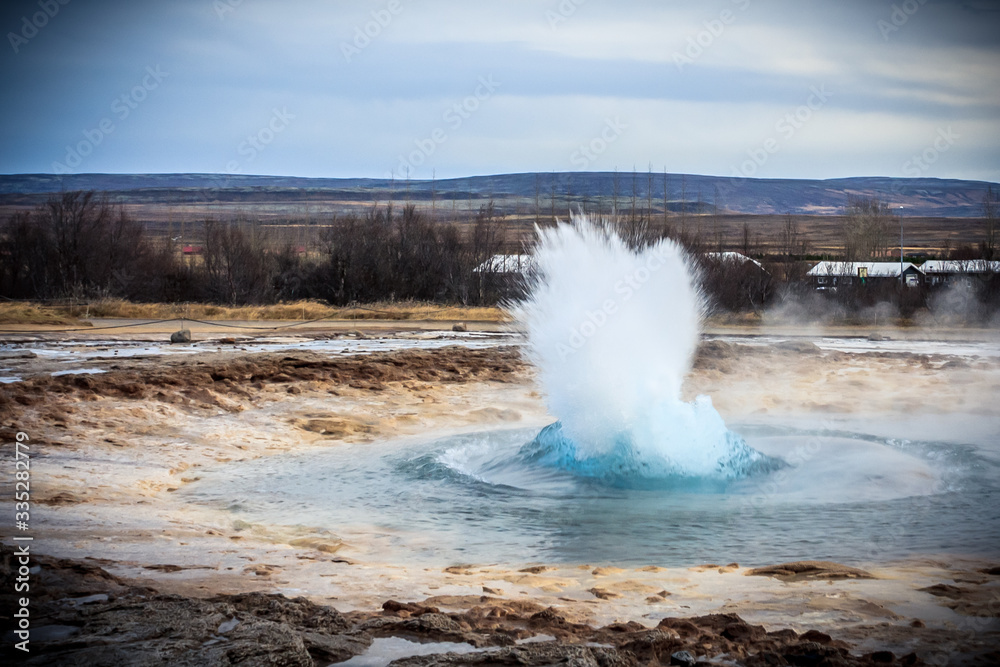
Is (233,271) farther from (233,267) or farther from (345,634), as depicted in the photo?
(345,634)

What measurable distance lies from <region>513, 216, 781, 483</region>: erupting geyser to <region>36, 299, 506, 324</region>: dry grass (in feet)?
79.3

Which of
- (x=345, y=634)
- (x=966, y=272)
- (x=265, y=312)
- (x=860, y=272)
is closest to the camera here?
(x=345, y=634)

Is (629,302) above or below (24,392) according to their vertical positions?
above

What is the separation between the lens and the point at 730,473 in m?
9.80

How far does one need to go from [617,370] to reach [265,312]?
94.0 ft

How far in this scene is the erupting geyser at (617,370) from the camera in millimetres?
9969

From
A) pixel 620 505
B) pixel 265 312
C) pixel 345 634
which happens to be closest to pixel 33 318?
pixel 265 312

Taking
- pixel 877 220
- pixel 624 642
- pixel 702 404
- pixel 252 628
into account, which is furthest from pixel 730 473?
pixel 877 220

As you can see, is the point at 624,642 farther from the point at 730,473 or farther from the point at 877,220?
the point at 877,220

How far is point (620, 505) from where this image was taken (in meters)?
8.79

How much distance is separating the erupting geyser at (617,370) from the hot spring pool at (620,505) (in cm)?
32

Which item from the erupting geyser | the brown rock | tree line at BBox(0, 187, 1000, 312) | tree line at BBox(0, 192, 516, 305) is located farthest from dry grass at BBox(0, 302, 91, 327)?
the brown rock

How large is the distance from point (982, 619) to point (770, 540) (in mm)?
2452

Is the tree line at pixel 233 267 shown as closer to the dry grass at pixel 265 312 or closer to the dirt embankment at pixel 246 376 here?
the dry grass at pixel 265 312
